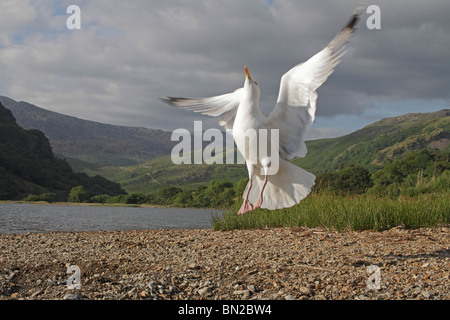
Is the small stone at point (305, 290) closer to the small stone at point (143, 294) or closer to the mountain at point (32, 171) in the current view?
the small stone at point (143, 294)

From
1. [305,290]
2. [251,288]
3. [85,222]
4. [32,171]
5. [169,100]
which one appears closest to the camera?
[305,290]

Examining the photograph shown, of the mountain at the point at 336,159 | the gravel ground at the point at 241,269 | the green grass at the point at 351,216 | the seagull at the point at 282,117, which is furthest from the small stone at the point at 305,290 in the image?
the mountain at the point at 336,159

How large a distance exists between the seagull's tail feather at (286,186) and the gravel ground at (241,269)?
1136 millimetres

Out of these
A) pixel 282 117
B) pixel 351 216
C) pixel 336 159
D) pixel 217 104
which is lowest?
pixel 351 216

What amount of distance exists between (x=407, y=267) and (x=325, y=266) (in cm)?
107

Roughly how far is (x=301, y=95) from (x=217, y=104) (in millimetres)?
2453

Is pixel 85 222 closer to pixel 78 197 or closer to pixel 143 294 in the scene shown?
pixel 143 294

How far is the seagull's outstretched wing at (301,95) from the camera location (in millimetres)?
7297

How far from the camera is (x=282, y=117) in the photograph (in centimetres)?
834

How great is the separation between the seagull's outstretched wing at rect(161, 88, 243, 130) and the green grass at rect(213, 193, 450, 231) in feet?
11.1

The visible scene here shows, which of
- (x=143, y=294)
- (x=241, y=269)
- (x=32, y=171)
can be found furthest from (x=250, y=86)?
(x=32, y=171)

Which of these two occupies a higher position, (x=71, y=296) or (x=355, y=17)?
(x=355, y=17)
